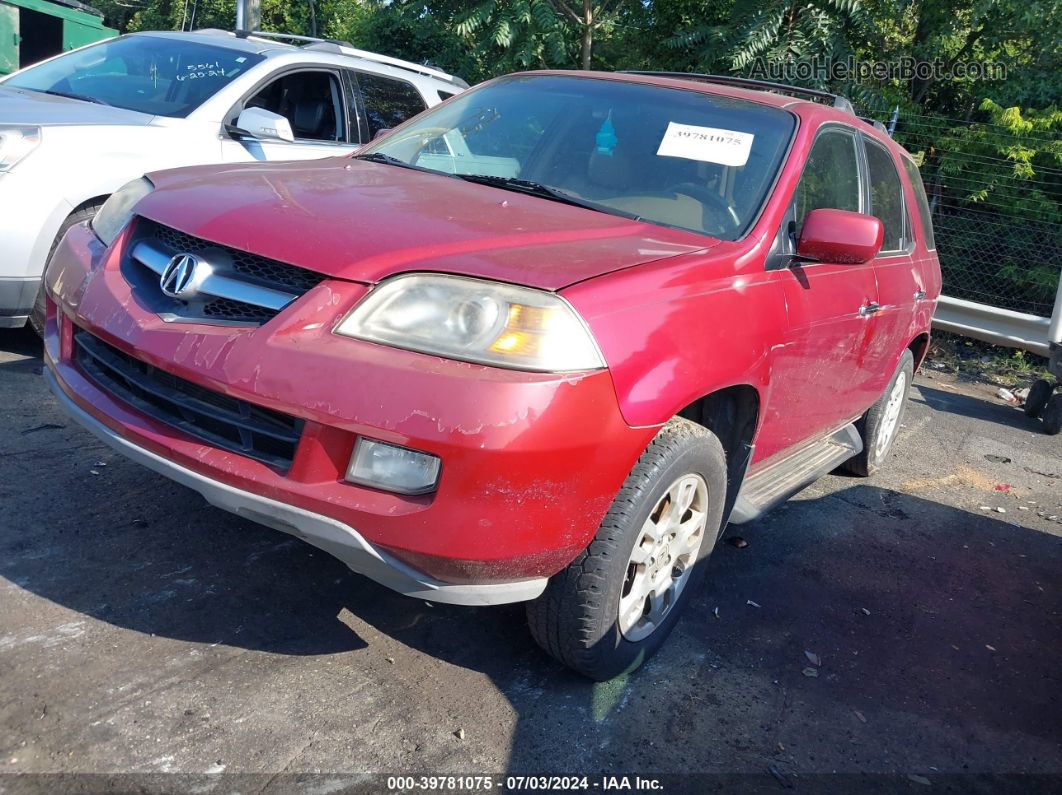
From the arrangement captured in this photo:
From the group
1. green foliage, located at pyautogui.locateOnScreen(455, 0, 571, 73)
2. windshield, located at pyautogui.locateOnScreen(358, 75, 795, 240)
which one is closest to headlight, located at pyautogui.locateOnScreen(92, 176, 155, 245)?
windshield, located at pyautogui.locateOnScreen(358, 75, 795, 240)

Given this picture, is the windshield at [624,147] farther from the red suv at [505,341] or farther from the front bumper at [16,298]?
the front bumper at [16,298]

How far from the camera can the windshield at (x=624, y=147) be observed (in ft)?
10.9

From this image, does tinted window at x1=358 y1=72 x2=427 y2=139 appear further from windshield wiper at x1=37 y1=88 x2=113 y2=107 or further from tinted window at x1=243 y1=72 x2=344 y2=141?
windshield wiper at x1=37 y1=88 x2=113 y2=107

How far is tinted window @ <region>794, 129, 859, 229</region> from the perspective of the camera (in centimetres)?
354

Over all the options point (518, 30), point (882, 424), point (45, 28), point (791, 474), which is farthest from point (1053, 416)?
point (45, 28)

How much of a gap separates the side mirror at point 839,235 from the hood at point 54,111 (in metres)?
3.66

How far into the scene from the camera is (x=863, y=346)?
403 centimetres

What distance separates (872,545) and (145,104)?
15.1 feet

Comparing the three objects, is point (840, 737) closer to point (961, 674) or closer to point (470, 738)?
point (961, 674)

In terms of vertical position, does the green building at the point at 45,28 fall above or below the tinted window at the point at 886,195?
below

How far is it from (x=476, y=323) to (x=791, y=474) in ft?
6.83

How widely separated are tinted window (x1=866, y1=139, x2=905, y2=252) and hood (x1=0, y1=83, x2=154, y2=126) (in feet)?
12.3

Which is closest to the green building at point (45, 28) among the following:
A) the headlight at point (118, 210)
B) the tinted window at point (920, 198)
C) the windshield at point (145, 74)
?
the windshield at point (145, 74)

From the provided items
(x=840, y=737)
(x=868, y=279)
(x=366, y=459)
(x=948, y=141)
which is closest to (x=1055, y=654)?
(x=840, y=737)
